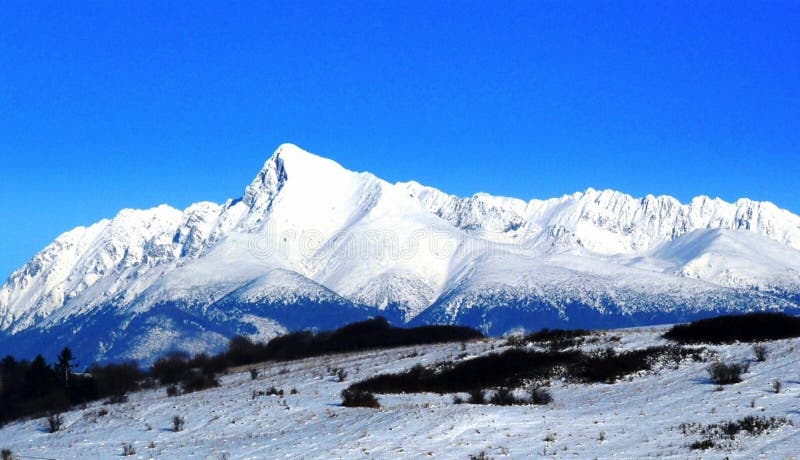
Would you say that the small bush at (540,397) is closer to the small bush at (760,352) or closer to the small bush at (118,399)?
the small bush at (760,352)

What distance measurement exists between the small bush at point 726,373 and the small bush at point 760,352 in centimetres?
294

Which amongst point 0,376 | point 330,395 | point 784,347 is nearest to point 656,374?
point 784,347

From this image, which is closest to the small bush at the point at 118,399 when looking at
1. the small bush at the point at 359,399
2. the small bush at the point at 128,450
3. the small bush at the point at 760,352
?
the small bush at the point at 359,399

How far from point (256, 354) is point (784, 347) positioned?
196ft

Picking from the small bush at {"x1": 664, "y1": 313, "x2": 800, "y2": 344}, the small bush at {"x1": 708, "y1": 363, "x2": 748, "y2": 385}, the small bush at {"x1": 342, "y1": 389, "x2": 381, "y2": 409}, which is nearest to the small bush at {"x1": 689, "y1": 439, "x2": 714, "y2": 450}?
the small bush at {"x1": 708, "y1": 363, "x2": 748, "y2": 385}

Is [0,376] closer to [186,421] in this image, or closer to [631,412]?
[186,421]

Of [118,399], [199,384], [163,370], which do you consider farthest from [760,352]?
[163,370]

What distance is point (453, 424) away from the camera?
133ft

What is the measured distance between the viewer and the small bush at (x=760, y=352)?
49.8m

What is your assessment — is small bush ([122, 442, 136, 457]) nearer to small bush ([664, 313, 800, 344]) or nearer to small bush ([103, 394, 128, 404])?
small bush ([103, 394, 128, 404])

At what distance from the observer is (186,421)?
49.3 m

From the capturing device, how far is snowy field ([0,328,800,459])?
119 ft

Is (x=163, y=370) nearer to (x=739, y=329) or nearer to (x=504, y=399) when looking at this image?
(x=504, y=399)

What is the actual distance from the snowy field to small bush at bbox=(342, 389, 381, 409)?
0.62m
